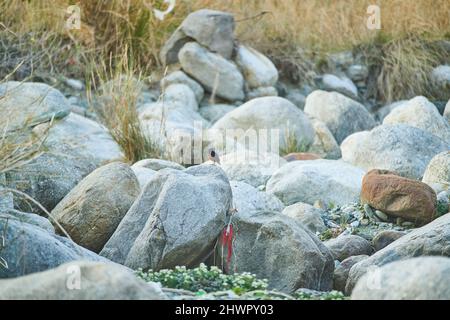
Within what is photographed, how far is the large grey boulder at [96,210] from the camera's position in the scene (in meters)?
5.33

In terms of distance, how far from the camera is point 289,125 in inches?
335

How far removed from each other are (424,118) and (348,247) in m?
3.05

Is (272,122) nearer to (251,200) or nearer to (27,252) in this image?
(251,200)

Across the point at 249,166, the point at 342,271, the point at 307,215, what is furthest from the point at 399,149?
the point at 342,271

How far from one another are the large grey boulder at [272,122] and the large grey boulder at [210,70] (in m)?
1.69

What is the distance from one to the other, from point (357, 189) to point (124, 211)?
1.94 meters

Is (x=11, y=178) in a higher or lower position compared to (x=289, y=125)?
higher

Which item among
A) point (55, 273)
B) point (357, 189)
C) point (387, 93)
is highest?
point (55, 273)

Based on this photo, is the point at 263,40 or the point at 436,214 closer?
the point at 436,214

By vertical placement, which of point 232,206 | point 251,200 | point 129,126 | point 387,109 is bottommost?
point 387,109

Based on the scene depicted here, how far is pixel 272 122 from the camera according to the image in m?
8.52

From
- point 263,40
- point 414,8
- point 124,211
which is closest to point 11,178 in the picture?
point 124,211

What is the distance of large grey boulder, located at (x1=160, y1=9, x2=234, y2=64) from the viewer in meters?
10.4

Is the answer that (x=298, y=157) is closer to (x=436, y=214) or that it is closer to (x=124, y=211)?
(x=436, y=214)
